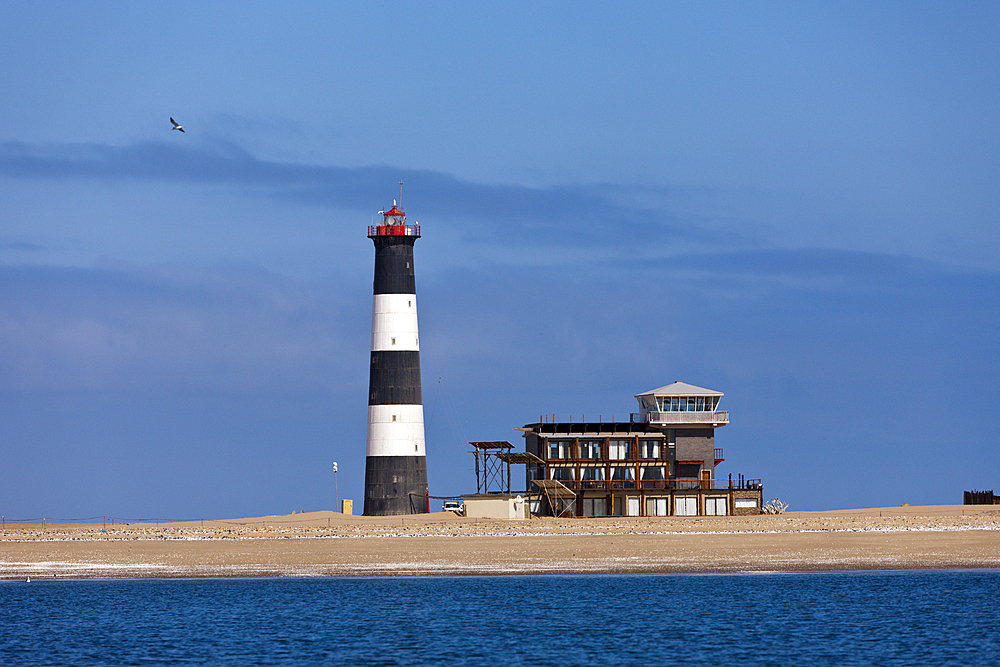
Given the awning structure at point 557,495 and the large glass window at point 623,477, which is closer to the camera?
the awning structure at point 557,495

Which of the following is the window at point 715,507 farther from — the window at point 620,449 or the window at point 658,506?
the window at point 620,449

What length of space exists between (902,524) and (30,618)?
157 feet

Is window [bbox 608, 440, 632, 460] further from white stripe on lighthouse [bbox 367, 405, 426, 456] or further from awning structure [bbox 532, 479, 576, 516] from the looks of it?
white stripe on lighthouse [bbox 367, 405, 426, 456]

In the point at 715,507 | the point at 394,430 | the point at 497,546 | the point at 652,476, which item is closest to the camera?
the point at 497,546

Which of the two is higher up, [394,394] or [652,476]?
[394,394]

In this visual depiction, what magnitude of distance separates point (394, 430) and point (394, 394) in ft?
6.78

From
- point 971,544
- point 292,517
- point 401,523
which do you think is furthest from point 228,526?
point 971,544

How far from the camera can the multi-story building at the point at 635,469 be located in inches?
3292

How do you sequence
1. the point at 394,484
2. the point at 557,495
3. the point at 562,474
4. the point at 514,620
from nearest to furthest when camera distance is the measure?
the point at 514,620 → the point at 394,484 → the point at 557,495 → the point at 562,474

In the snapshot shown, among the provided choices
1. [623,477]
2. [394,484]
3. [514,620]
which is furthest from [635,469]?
[514,620]

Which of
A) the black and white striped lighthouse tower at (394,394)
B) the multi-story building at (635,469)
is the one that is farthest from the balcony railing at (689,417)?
the black and white striped lighthouse tower at (394,394)

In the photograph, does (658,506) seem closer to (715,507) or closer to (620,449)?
(715,507)

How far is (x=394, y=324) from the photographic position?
77.6 m

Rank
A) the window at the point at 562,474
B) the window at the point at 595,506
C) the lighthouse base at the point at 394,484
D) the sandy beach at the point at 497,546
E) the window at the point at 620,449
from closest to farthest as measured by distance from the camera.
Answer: the sandy beach at the point at 497,546 < the lighthouse base at the point at 394,484 < the window at the point at 595,506 < the window at the point at 562,474 < the window at the point at 620,449
